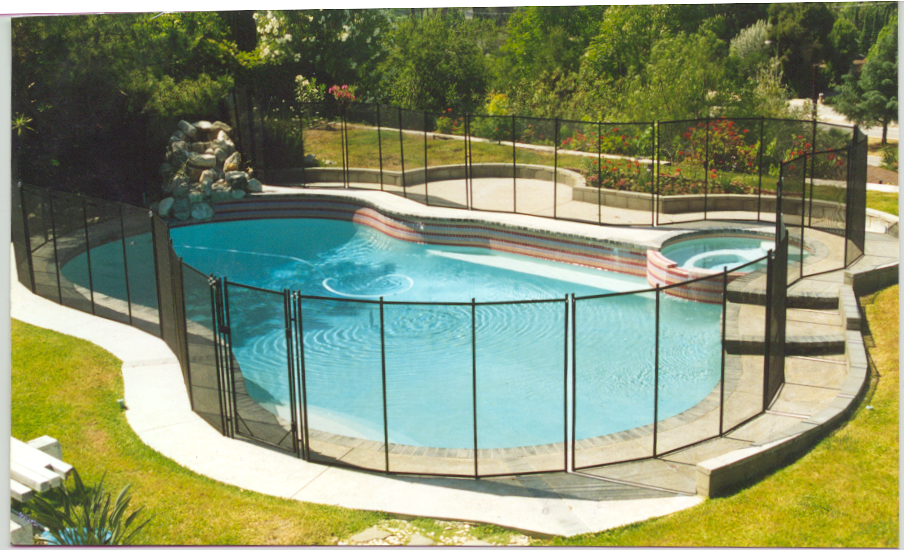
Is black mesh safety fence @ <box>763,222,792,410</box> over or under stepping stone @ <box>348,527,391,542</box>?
over

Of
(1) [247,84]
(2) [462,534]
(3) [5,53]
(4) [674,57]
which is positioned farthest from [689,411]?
(1) [247,84]

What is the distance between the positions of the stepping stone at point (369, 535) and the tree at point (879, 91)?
34288 millimetres

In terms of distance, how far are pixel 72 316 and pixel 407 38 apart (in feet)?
63.3

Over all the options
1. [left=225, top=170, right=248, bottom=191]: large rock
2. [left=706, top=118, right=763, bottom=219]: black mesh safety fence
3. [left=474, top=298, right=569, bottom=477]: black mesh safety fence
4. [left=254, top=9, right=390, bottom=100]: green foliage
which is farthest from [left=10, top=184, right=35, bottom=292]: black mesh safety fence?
[left=706, top=118, right=763, bottom=219]: black mesh safety fence

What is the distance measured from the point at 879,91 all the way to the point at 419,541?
3577 cm

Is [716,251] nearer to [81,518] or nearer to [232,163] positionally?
[232,163]

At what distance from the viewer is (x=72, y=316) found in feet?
44.3

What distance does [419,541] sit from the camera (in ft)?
24.2

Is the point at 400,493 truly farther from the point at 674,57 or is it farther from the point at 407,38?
the point at 407,38

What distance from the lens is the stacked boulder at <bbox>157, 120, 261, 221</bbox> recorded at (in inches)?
826

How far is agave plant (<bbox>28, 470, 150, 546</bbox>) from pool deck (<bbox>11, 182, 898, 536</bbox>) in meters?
1.17

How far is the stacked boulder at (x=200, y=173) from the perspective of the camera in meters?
21.0

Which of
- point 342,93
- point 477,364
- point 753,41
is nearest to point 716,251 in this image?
point 477,364

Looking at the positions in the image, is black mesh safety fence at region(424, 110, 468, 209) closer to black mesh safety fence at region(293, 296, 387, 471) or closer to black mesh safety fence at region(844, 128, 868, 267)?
black mesh safety fence at region(844, 128, 868, 267)
